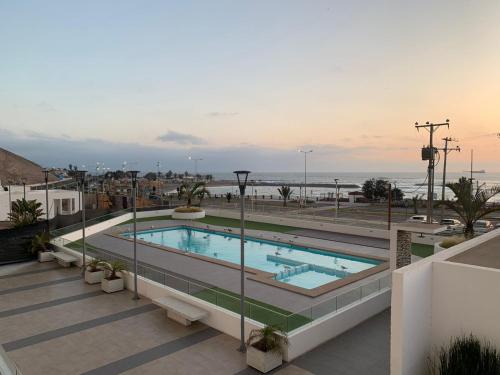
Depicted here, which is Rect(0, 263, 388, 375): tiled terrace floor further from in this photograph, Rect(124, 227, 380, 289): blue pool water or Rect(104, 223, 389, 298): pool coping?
Rect(124, 227, 380, 289): blue pool water

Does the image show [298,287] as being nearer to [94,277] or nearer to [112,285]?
[112,285]

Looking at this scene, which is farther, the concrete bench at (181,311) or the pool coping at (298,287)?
the pool coping at (298,287)

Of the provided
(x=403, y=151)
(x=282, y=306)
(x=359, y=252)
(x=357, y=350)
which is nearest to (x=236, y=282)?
(x=282, y=306)

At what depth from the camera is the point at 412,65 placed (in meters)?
18.1

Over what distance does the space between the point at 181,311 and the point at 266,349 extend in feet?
9.81

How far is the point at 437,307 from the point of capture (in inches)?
243

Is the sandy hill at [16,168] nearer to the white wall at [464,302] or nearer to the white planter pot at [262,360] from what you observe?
the white planter pot at [262,360]

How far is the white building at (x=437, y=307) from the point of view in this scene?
555 cm

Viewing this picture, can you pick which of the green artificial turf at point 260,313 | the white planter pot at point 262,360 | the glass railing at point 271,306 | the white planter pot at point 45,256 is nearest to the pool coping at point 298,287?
the glass railing at point 271,306

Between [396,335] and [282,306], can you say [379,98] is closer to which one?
[282,306]

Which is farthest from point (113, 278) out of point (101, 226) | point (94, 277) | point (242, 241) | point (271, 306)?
point (101, 226)

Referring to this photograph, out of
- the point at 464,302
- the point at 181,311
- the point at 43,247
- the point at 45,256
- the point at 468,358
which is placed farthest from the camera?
the point at 43,247

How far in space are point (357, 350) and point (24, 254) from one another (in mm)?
15811

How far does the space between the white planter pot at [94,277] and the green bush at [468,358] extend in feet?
37.2
